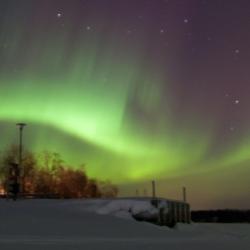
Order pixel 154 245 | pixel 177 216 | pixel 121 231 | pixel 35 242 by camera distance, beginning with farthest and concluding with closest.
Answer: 1. pixel 177 216
2. pixel 121 231
3. pixel 154 245
4. pixel 35 242

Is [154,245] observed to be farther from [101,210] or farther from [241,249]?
[101,210]

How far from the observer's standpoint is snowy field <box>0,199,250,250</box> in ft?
60.6

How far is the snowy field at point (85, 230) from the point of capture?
18469 millimetres

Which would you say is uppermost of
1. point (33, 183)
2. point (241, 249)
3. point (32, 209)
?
point (33, 183)

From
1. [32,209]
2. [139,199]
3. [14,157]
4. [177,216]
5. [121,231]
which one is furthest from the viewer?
[14,157]

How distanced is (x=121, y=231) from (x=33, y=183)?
69061 millimetres

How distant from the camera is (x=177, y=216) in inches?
1431

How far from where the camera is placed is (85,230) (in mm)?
23219

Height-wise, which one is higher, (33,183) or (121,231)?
(33,183)

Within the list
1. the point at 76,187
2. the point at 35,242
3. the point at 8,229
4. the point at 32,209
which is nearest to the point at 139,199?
the point at 32,209

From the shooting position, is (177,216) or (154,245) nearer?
(154,245)

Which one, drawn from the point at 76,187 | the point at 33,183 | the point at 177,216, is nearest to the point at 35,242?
the point at 177,216

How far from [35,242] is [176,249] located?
3880mm

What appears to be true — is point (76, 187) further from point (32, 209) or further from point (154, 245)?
point (154, 245)
